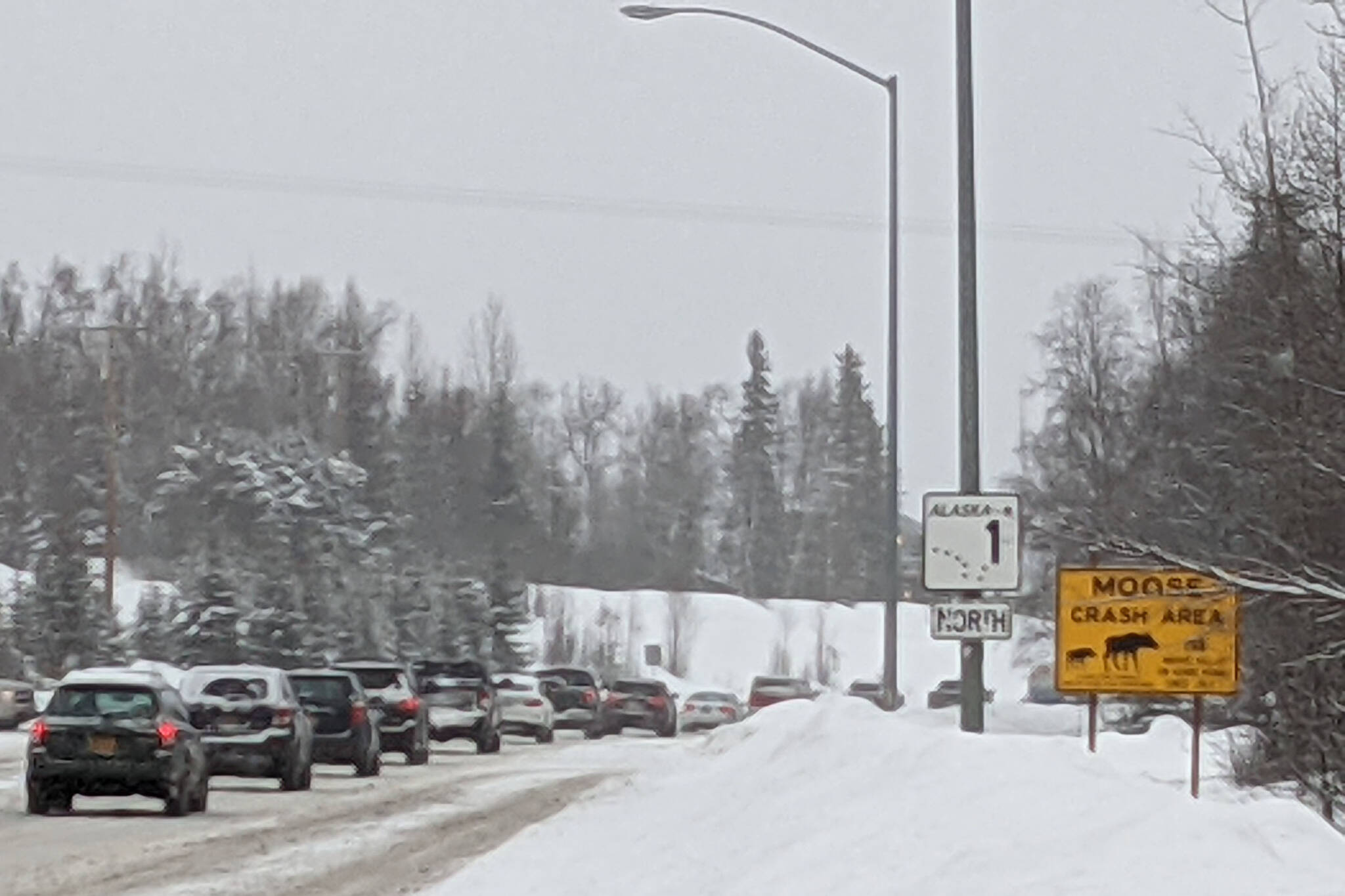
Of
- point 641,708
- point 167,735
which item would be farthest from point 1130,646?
point 641,708

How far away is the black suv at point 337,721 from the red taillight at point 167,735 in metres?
9.35

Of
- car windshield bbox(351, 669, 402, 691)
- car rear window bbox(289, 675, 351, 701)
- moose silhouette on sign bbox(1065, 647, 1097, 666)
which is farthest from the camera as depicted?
car windshield bbox(351, 669, 402, 691)

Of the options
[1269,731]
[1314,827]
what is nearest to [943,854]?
[1314,827]

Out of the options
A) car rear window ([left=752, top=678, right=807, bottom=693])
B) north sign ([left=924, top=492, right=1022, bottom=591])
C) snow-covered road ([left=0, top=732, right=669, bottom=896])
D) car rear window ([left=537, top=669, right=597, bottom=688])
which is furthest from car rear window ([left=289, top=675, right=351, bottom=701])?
car rear window ([left=752, top=678, right=807, bottom=693])

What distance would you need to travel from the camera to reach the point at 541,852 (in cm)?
1925

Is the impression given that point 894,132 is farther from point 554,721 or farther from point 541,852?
point 554,721

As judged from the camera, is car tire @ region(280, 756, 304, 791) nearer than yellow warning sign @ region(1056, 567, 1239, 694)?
No

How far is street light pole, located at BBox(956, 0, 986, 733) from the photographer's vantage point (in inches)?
823

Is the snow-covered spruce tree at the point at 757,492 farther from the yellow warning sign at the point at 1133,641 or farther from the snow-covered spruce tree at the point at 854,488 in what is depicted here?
the yellow warning sign at the point at 1133,641

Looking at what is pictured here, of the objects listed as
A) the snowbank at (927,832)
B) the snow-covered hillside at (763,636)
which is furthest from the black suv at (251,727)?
the snow-covered hillside at (763,636)

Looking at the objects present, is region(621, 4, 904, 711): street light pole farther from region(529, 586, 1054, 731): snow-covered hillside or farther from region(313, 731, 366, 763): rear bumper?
region(529, 586, 1054, 731): snow-covered hillside

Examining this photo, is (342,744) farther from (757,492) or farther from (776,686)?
(757,492)

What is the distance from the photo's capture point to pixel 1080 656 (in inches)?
705

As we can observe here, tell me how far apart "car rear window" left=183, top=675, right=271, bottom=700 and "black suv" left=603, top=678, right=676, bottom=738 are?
1086 inches
